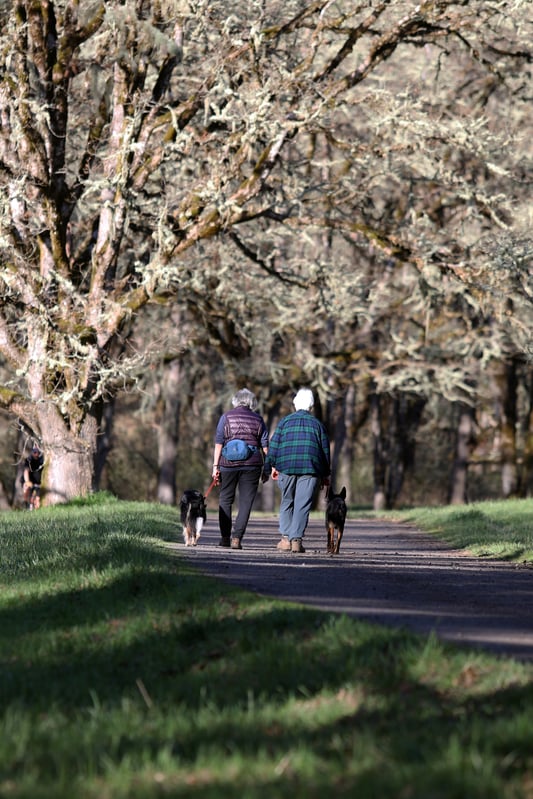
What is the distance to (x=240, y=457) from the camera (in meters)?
16.4

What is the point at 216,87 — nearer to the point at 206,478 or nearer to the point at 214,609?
the point at 214,609

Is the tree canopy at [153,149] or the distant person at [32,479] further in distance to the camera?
the distant person at [32,479]

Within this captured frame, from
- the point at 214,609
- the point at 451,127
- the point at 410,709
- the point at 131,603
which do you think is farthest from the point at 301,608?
the point at 451,127

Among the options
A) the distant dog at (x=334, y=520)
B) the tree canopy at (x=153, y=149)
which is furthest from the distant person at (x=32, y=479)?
the distant dog at (x=334, y=520)

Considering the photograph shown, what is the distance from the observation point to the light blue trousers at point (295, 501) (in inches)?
620

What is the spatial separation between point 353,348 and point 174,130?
1640 centimetres

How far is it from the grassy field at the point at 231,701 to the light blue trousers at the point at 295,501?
5.47 meters

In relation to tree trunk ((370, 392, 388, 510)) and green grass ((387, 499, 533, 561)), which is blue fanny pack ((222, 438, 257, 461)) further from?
tree trunk ((370, 392, 388, 510))

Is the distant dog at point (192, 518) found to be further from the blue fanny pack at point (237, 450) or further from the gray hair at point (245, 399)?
the gray hair at point (245, 399)

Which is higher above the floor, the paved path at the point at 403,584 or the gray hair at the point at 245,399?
the gray hair at the point at 245,399

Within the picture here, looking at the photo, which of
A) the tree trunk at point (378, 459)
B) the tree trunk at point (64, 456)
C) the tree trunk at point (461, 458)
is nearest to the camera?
the tree trunk at point (64, 456)

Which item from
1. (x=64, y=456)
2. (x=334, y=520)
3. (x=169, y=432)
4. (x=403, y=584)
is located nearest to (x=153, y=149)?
(x=64, y=456)

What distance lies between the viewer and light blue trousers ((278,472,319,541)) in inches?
620

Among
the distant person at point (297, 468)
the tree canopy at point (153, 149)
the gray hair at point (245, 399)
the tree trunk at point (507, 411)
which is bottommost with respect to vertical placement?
the distant person at point (297, 468)
